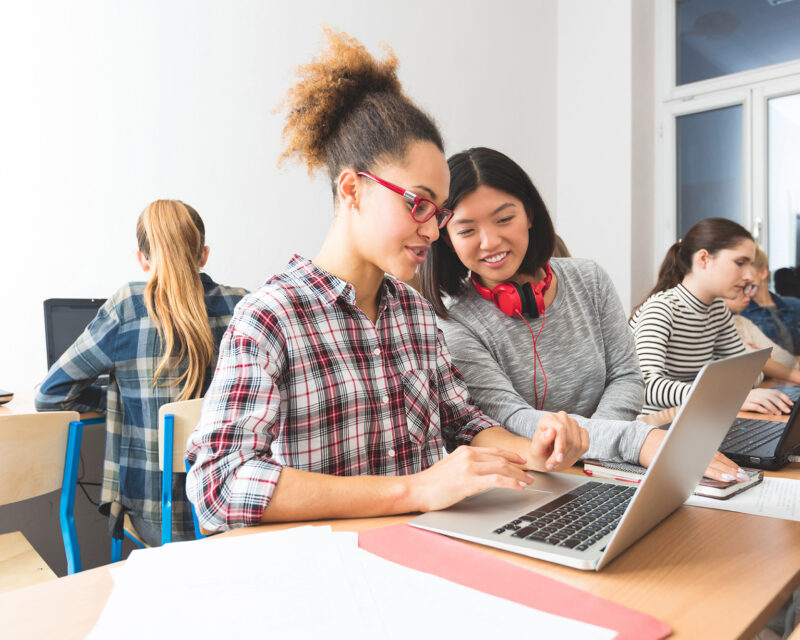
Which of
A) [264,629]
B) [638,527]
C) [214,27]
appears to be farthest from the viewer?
[214,27]

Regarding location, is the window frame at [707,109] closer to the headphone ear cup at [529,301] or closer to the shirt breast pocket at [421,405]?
the headphone ear cup at [529,301]

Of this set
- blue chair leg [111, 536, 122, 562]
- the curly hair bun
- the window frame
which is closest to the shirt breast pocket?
the curly hair bun

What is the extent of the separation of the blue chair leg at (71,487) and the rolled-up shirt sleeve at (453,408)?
908 millimetres

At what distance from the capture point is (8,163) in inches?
99.3

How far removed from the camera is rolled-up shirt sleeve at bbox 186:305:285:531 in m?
0.82

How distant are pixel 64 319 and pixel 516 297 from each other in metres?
1.73

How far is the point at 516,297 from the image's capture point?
135 centimetres

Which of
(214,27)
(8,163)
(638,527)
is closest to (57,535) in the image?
(8,163)

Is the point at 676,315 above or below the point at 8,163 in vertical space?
below

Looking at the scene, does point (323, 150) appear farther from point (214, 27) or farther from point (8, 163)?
point (214, 27)

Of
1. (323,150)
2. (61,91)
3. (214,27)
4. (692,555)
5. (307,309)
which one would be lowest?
(692,555)

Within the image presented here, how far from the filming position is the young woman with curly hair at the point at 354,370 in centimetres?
83

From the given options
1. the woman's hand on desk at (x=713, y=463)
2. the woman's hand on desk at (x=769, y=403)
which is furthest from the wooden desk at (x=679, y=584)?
the woman's hand on desk at (x=769, y=403)

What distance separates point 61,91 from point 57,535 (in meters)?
1.68
